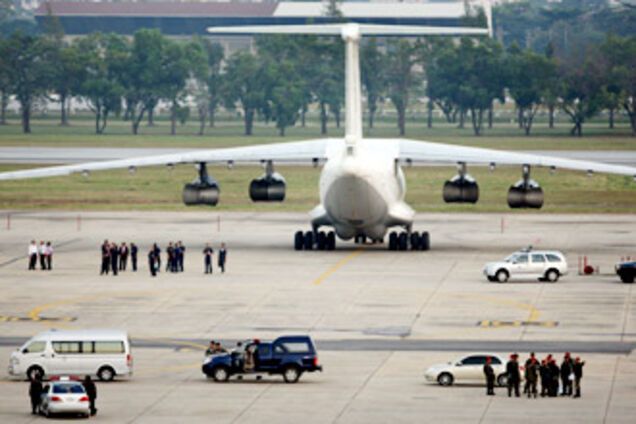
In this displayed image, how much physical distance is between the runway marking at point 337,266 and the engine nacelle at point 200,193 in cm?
609

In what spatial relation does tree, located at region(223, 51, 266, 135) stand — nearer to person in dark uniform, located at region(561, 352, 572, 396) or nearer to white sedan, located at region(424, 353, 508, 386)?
white sedan, located at region(424, 353, 508, 386)

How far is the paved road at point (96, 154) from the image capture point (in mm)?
113625

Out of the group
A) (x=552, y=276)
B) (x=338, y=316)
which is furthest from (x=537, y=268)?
(x=338, y=316)

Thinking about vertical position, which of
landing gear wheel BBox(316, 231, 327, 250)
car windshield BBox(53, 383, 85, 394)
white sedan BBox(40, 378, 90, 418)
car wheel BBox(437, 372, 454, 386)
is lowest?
landing gear wheel BBox(316, 231, 327, 250)

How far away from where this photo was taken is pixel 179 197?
94438mm

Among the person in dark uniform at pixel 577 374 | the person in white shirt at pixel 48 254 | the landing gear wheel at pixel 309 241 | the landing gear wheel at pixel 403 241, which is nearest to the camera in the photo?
the person in dark uniform at pixel 577 374

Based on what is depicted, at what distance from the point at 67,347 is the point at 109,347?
100cm

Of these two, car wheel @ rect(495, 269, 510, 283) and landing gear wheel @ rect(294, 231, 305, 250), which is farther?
landing gear wheel @ rect(294, 231, 305, 250)

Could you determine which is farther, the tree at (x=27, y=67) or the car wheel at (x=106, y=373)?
the tree at (x=27, y=67)

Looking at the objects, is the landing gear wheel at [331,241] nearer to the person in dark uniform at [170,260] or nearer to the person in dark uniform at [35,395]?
the person in dark uniform at [170,260]

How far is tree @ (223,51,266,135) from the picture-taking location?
157m

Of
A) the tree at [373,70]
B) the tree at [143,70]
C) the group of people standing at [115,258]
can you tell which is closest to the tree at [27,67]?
the tree at [143,70]

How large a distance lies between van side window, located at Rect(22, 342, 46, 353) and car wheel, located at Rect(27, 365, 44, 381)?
41 cm

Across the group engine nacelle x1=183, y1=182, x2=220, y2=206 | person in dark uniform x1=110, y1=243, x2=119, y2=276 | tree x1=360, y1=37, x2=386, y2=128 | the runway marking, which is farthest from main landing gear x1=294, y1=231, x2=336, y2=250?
tree x1=360, y1=37, x2=386, y2=128
